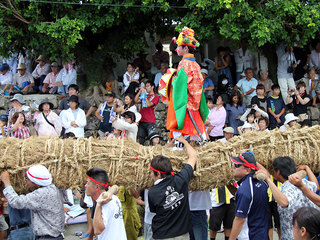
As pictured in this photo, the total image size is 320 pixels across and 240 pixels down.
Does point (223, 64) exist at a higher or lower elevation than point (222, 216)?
higher

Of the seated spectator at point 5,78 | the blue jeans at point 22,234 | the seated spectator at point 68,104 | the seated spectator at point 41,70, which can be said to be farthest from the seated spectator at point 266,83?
the blue jeans at point 22,234

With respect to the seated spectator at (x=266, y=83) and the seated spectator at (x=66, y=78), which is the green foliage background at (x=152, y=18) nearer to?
the seated spectator at (x=66, y=78)

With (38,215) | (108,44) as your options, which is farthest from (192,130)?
(108,44)

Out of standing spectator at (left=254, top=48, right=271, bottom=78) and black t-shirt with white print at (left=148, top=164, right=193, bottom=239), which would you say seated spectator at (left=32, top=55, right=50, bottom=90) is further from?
black t-shirt with white print at (left=148, top=164, right=193, bottom=239)

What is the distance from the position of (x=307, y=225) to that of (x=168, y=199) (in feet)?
4.58

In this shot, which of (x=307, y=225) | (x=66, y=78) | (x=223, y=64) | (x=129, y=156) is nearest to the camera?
(x=307, y=225)

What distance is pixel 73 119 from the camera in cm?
814

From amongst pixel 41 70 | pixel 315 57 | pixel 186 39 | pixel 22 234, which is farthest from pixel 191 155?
pixel 315 57

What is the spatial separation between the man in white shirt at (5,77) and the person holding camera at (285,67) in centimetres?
651

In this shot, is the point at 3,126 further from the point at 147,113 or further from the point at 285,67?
the point at 285,67

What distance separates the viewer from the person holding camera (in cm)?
1005

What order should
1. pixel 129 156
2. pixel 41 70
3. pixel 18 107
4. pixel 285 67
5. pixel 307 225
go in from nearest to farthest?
pixel 307 225, pixel 129 156, pixel 18 107, pixel 285 67, pixel 41 70

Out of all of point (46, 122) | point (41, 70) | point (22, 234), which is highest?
point (41, 70)

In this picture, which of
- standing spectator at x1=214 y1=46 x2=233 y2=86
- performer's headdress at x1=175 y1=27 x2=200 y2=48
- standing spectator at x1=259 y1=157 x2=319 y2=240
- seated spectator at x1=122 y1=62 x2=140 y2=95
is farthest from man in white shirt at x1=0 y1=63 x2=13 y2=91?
standing spectator at x1=259 y1=157 x2=319 y2=240
